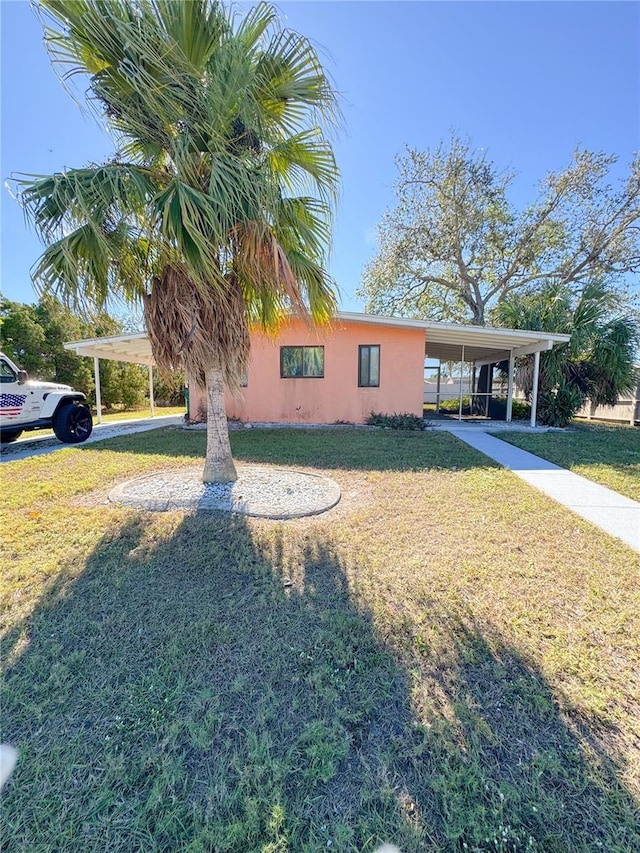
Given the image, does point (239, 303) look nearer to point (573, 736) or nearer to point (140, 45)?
point (140, 45)

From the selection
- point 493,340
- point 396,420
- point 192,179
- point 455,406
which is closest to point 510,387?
point 493,340

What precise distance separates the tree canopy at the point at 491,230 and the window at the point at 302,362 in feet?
33.5

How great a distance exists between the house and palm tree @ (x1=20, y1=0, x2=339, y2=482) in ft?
21.7

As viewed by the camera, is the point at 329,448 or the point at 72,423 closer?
the point at 329,448

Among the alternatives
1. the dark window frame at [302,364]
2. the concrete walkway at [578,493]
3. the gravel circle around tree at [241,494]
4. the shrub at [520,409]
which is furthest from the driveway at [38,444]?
the shrub at [520,409]

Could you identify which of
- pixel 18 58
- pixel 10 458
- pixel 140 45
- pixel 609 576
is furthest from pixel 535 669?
pixel 10 458

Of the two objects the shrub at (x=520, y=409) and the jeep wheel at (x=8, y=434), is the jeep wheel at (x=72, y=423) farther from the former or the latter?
the shrub at (x=520, y=409)

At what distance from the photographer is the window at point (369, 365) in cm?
1146

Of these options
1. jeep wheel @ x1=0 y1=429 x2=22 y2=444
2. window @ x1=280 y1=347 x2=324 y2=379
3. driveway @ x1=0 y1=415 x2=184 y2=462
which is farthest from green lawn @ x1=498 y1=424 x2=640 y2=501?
jeep wheel @ x1=0 y1=429 x2=22 y2=444

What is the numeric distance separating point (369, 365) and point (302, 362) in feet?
7.10

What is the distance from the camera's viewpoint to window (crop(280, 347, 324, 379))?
11602mm

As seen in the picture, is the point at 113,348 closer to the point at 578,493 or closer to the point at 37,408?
the point at 37,408

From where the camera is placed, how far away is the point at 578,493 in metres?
5.11

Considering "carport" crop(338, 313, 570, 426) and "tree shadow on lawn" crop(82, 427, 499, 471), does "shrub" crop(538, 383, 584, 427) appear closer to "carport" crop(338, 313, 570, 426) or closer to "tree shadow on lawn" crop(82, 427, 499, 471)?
"carport" crop(338, 313, 570, 426)
